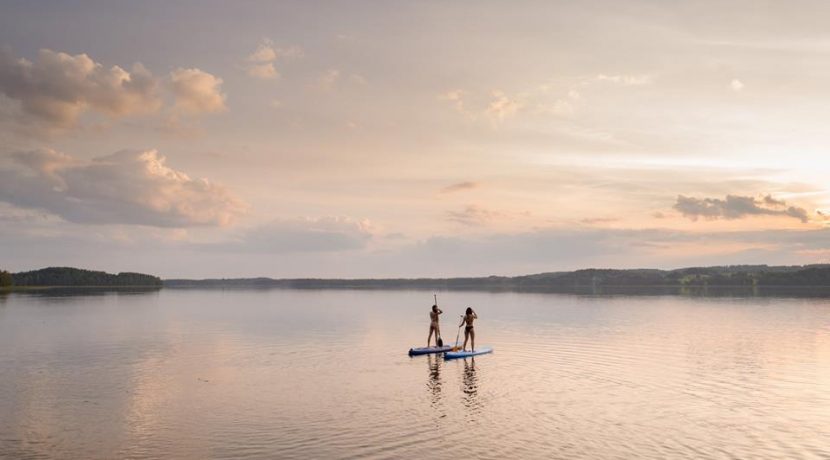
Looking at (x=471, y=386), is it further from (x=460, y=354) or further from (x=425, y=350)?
(x=425, y=350)

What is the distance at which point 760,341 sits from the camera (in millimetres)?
52531

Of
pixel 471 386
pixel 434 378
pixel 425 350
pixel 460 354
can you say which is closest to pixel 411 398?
pixel 471 386

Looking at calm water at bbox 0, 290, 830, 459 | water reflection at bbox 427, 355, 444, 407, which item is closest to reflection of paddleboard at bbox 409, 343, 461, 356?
water reflection at bbox 427, 355, 444, 407

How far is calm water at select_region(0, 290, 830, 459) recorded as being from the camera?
20.8 m

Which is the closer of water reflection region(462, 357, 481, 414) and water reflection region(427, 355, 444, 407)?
water reflection region(462, 357, 481, 414)

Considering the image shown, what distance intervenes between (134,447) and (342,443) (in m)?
6.82

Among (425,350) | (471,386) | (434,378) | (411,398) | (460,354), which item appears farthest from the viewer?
(425,350)

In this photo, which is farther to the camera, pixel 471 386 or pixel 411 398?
pixel 471 386

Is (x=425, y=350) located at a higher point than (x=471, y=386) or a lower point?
higher

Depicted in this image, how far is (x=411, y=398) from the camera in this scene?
28859 mm

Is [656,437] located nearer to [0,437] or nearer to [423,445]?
[423,445]

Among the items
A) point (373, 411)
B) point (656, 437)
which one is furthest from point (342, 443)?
point (656, 437)

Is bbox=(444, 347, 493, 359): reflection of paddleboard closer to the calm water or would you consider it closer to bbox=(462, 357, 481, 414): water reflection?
bbox=(462, 357, 481, 414): water reflection

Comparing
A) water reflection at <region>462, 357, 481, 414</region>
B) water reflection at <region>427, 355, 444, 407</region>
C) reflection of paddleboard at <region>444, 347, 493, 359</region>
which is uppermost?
reflection of paddleboard at <region>444, 347, 493, 359</region>
